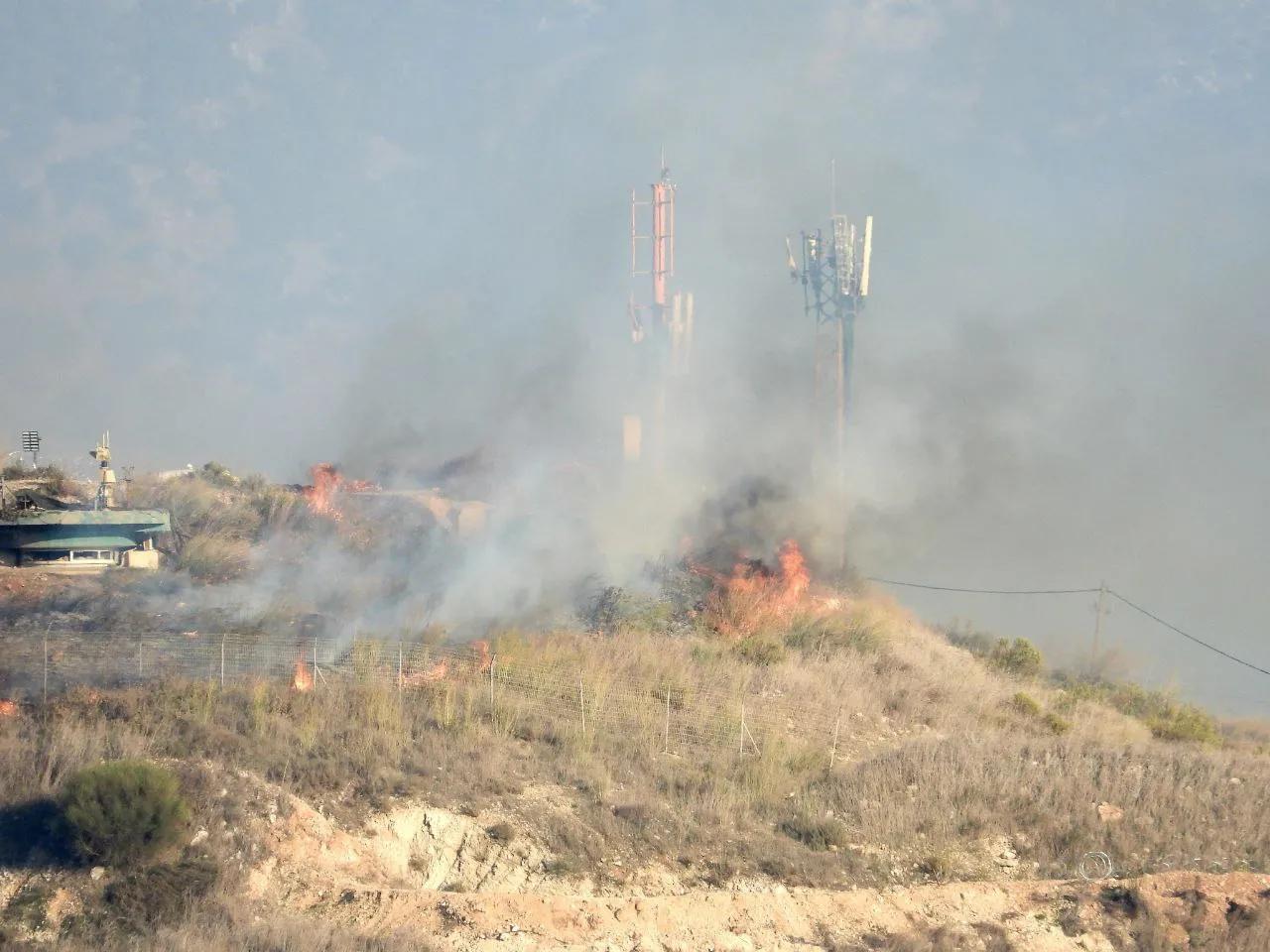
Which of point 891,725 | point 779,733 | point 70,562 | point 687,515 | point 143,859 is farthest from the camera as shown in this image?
point 687,515

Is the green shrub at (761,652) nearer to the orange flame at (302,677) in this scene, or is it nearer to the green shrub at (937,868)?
the green shrub at (937,868)

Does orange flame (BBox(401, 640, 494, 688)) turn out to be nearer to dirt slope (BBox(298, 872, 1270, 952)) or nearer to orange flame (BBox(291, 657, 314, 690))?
orange flame (BBox(291, 657, 314, 690))

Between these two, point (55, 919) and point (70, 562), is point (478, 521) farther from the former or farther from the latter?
point (55, 919)

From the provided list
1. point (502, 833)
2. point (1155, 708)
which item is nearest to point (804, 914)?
point (502, 833)

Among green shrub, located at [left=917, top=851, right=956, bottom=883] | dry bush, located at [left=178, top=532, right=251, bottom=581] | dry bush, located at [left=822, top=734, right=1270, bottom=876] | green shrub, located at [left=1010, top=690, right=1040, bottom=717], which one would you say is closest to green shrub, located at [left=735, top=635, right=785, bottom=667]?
green shrub, located at [left=1010, top=690, right=1040, bottom=717]

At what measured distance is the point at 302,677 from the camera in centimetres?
1967

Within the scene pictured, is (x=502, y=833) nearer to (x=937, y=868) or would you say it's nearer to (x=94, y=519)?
(x=937, y=868)

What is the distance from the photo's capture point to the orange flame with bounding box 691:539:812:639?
2923 centimetres

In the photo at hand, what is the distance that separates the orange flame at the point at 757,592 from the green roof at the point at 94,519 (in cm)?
1392

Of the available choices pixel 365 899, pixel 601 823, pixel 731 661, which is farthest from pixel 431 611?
pixel 365 899

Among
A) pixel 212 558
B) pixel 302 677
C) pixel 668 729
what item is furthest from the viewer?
pixel 212 558

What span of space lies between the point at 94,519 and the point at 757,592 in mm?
16404

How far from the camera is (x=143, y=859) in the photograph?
12812 mm

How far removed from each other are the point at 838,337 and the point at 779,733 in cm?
1999
